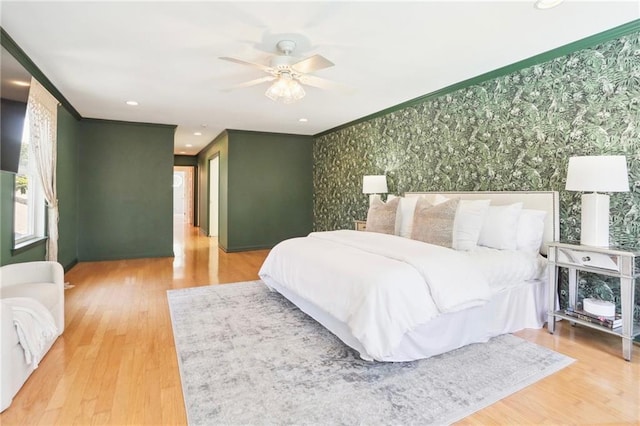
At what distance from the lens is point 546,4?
2414 millimetres

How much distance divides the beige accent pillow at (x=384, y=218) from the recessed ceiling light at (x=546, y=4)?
7.54 ft

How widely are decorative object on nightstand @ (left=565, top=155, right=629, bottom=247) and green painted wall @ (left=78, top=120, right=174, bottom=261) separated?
638 cm

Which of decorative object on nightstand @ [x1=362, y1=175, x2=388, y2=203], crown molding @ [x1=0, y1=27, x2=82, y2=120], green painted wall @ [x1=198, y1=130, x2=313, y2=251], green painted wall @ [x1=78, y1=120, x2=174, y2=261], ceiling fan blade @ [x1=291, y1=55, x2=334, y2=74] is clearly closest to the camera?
ceiling fan blade @ [x1=291, y1=55, x2=334, y2=74]

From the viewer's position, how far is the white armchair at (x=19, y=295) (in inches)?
74.8

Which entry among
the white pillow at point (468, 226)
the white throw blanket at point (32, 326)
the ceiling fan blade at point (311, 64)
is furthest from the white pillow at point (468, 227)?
the white throw blanket at point (32, 326)

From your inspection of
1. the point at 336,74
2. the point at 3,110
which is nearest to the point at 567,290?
the point at 336,74

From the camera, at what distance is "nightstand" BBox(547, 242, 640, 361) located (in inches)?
98.0

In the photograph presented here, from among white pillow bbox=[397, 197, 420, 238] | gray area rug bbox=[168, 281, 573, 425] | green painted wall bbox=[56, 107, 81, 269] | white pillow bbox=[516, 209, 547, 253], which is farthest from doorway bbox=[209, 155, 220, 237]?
white pillow bbox=[516, 209, 547, 253]

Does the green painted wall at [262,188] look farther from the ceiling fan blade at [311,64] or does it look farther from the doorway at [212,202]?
the ceiling fan blade at [311,64]

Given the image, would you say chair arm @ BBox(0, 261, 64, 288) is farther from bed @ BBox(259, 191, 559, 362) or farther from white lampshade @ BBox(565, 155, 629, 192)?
white lampshade @ BBox(565, 155, 629, 192)

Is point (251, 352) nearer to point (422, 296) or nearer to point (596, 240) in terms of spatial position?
point (422, 296)

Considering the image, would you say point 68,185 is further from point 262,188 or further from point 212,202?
point 212,202

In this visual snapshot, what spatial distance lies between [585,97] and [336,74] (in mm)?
2404

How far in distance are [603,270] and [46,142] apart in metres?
5.79
